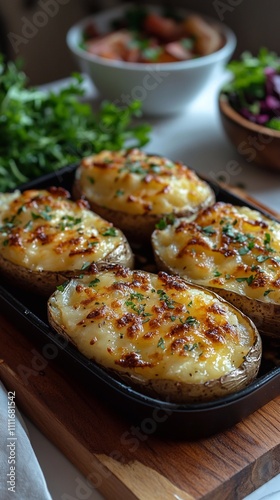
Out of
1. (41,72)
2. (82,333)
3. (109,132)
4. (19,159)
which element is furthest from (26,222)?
(41,72)

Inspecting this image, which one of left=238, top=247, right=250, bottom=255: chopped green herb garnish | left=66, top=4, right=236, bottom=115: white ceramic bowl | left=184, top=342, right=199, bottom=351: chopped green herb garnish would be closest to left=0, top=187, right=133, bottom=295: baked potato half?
left=238, top=247, right=250, bottom=255: chopped green herb garnish

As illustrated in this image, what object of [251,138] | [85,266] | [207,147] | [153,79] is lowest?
[207,147]

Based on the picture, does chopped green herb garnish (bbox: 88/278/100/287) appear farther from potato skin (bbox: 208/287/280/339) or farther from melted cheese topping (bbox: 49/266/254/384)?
potato skin (bbox: 208/287/280/339)

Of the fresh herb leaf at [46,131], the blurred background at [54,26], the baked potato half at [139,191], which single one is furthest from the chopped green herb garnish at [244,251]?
the blurred background at [54,26]

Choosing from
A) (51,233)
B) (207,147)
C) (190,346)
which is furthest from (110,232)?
(207,147)

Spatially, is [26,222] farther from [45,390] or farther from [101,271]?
[45,390]

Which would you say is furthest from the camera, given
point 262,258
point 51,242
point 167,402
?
point 51,242

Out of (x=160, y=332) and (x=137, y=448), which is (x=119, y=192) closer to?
(x=160, y=332)

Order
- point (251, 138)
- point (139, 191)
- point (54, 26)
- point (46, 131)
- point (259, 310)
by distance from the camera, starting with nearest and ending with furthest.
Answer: point (259, 310), point (139, 191), point (251, 138), point (46, 131), point (54, 26)

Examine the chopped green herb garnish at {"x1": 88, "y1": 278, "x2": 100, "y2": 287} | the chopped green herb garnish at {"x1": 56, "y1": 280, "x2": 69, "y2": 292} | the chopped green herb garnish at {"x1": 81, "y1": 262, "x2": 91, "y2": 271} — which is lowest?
the chopped green herb garnish at {"x1": 81, "y1": 262, "x2": 91, "y2": 271}
